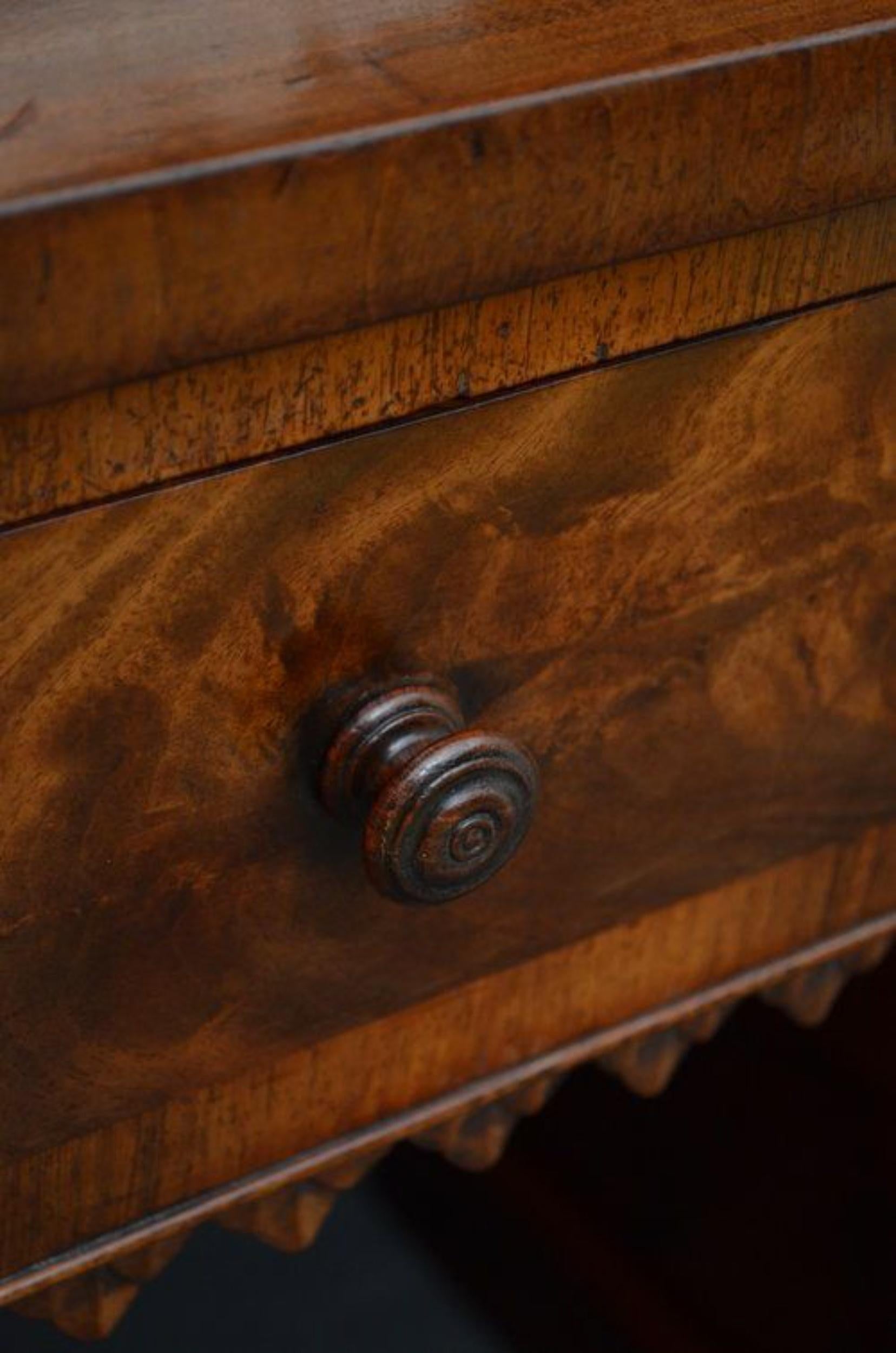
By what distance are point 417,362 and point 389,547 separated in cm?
4

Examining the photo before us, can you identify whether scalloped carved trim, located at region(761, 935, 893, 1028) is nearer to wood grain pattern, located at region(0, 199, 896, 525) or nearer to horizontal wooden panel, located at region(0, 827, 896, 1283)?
horizontal wooden panel, located at region(0, 827, 896, 1283)

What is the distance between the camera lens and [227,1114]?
0.49 meters

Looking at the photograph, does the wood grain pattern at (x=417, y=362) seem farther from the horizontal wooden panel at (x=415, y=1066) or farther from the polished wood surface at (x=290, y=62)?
the horizontal wooden panel at (x=415, y=1066)

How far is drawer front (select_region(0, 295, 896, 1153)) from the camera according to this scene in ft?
1.31

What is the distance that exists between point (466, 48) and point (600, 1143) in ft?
1.85

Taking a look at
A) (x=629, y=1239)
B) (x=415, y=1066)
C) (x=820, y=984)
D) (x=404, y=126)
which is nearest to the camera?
(x=404, y=126)

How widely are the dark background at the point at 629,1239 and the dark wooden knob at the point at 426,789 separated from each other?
39cm

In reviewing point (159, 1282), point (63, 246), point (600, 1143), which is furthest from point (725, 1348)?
point (63, 246)

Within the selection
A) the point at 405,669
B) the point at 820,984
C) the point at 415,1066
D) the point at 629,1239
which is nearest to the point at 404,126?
the point at 405,669

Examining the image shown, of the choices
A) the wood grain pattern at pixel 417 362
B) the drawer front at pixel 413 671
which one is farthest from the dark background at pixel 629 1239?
the wood grain pattern at pixel 417 362

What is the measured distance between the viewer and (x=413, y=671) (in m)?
0.44

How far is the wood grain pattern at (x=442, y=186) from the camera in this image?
34 cm

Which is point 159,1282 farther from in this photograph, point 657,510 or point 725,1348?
point 657,510

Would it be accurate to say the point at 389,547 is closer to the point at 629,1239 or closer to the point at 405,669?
the point at 405,669
